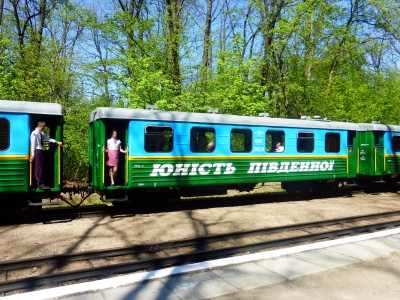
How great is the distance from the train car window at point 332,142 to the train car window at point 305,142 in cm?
79

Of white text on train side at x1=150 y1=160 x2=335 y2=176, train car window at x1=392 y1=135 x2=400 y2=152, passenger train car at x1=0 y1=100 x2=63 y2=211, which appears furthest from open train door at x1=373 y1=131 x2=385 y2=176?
passenger train car at x1=0 y1=100 x2=63 y2=211

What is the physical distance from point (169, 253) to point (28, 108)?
485 cm

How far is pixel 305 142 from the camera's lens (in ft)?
40.7

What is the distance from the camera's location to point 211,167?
10.5 meters

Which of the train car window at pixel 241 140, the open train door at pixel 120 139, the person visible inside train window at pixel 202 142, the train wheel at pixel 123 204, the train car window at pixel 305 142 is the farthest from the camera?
the train car window at pixel 305 142

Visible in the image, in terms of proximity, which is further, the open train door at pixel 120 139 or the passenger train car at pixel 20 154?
the open train door at pixel 120 139

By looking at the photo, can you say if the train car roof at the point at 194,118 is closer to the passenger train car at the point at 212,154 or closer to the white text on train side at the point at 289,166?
the passenger train car at the point at 212,154

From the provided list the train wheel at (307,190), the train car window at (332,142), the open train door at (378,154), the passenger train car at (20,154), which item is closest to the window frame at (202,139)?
the passenger train car at (20,154)

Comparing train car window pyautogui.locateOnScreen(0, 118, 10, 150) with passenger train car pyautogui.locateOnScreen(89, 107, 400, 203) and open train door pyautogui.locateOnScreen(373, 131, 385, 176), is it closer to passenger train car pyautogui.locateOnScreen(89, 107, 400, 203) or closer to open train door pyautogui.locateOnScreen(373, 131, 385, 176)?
passenger train car pyautogui.locateOnScreen(89, 107, 400, 203)

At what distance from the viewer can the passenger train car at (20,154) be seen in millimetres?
8023

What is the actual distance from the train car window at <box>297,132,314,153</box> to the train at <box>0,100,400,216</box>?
0.04 metres

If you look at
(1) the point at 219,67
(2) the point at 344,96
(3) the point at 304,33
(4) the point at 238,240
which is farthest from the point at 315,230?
(3) the point at 304,33

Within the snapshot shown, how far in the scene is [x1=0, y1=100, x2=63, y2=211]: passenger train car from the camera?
26.3ft

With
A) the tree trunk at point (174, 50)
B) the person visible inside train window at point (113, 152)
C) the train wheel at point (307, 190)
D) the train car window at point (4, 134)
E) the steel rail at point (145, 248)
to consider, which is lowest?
the steel rail at point (145, 248)
